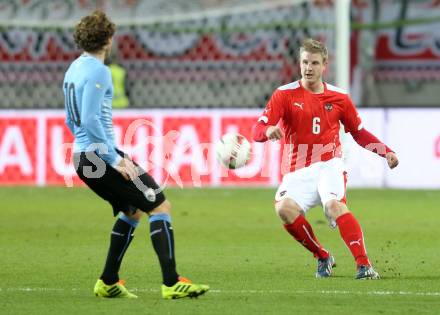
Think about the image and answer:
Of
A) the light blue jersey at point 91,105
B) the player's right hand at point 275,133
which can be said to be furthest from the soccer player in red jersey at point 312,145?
the light blue jersey at point 91,105

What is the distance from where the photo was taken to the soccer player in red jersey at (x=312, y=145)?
824 centimetres

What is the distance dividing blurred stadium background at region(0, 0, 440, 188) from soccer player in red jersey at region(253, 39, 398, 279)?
273 inches

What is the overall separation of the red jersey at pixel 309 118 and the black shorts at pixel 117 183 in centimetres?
160

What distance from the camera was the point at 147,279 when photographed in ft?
26.6

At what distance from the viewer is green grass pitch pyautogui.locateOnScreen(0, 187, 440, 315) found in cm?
693

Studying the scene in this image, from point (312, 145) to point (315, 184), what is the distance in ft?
0.92

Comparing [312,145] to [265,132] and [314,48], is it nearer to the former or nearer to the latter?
[265,132]

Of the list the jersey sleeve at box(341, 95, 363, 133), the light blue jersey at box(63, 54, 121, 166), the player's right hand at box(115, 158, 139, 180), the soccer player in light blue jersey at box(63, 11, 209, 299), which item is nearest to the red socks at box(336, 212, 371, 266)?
the jersey sleeve at box(341, 95, 363, 133)

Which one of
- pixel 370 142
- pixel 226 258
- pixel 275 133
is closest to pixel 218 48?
pixel 226 258


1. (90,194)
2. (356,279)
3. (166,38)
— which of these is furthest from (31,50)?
(356,279)

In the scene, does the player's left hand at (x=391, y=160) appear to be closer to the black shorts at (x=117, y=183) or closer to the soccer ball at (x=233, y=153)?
the soccer ball at (x=233, y=153)

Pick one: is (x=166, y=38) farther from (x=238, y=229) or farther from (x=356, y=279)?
(x=356, y=279)

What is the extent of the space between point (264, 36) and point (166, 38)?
1.82 meters

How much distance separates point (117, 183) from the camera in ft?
22.9
